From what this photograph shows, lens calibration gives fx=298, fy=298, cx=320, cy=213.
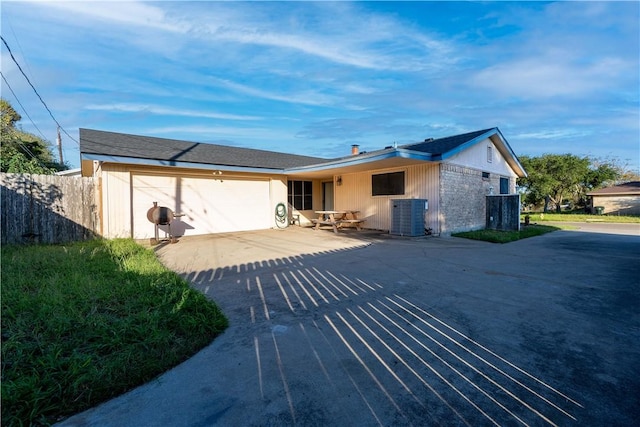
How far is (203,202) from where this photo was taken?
1133 cm

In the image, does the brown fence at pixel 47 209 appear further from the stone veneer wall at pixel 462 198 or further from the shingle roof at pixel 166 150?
the stone veneer wall at pixel 462 198

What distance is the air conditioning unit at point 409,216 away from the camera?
10.6m

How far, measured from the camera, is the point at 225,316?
11.3 ft

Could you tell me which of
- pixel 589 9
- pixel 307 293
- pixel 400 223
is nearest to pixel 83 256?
pixel 307 293

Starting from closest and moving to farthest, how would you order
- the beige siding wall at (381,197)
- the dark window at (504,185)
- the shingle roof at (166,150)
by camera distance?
the shingle roof at (166,150) < the beige siding wall at (381,197) < the dark window at (504,185)

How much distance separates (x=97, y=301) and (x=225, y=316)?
162 centimetres

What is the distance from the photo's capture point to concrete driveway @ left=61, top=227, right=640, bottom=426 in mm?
1890

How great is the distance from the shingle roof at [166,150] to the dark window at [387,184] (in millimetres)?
4019

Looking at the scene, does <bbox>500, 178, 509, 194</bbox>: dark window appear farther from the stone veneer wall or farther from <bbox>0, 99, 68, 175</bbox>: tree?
<bbox>0, 99, 68, 175</bbox>: tree

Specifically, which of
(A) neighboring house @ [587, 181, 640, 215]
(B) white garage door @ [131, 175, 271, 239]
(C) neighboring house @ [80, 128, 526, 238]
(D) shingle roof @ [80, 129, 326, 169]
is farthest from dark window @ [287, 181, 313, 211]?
(A) neighboring house @ [587, 181, 640, 215]

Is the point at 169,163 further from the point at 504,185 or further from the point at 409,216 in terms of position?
the point at 504,185

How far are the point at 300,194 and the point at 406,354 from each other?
12.9 metres

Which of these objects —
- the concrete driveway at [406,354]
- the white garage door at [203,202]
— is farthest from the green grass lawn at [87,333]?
the white garage door at [203,202]

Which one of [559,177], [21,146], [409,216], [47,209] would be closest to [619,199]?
[559,177]
